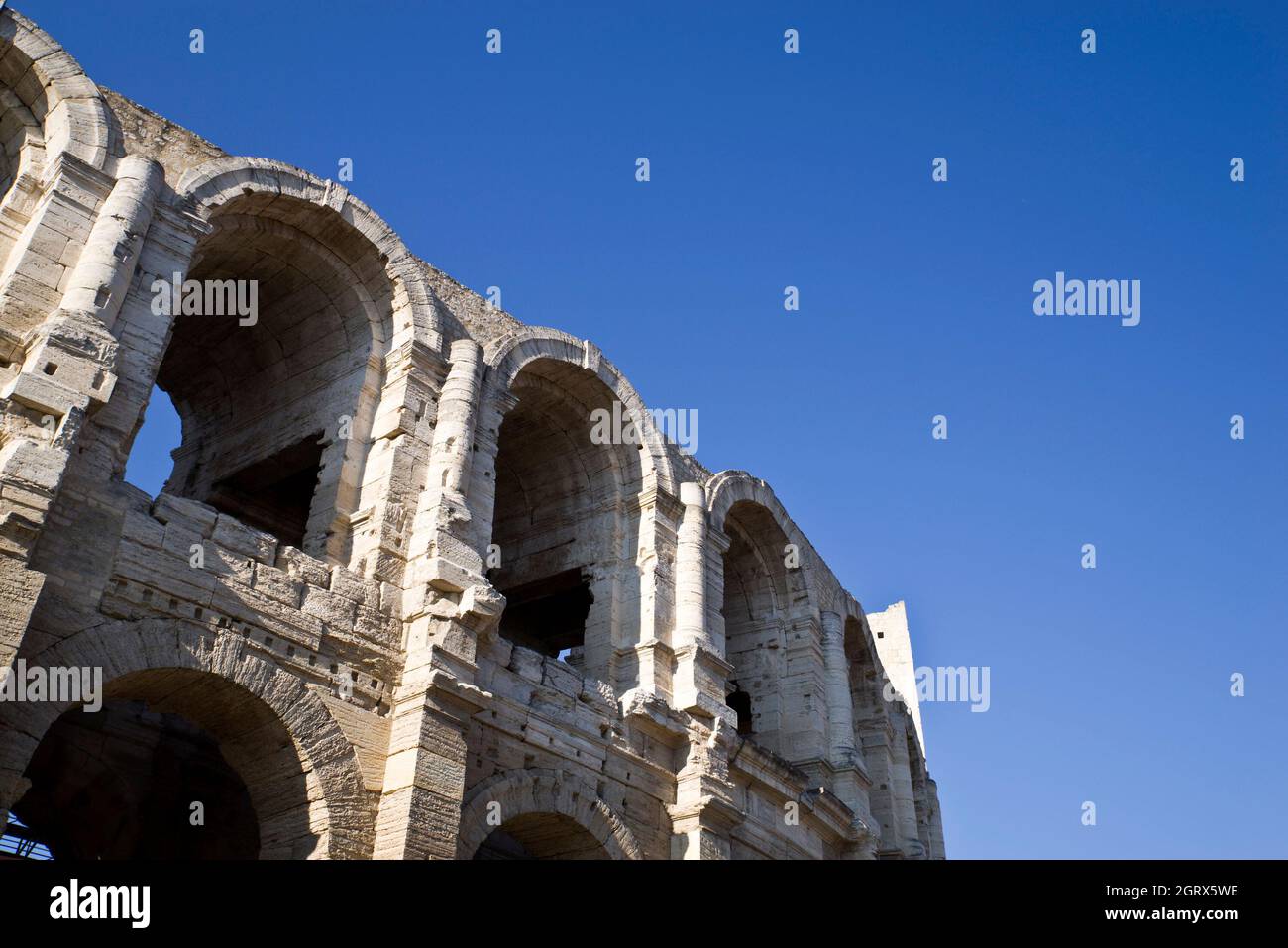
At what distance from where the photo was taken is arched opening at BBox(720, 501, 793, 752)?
1859 centimetres

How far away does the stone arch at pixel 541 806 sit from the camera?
1105 centimetres

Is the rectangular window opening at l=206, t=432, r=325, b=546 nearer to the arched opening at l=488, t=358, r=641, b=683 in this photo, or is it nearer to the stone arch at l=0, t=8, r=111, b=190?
the arched opening at l=488, t=358, r=641, b=683

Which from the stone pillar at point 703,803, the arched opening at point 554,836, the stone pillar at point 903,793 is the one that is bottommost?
the arched opening at point 554,836

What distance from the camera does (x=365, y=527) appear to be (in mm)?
12242

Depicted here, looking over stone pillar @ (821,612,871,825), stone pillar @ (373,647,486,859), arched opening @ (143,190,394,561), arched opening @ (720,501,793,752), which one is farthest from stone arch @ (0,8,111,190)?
stone pillar @ (821,612,871,825)

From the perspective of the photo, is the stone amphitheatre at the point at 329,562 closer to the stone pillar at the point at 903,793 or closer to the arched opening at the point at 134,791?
the arched opening at the point at 134,791

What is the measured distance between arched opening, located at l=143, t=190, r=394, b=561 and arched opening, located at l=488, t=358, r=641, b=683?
2.48 m

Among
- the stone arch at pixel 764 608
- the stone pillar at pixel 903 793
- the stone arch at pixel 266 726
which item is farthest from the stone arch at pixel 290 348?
the stone pillar at pixel 903 793

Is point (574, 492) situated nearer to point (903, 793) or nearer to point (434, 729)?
point (434, 729)

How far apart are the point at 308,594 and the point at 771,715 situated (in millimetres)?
8917

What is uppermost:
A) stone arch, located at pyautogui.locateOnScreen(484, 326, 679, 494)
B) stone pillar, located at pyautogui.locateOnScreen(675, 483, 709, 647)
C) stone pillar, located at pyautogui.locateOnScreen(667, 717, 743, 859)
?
stone arch, located at pyautogui.locateOnScreen(484, 326, 679, 494)

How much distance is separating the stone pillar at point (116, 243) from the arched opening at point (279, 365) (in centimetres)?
109
